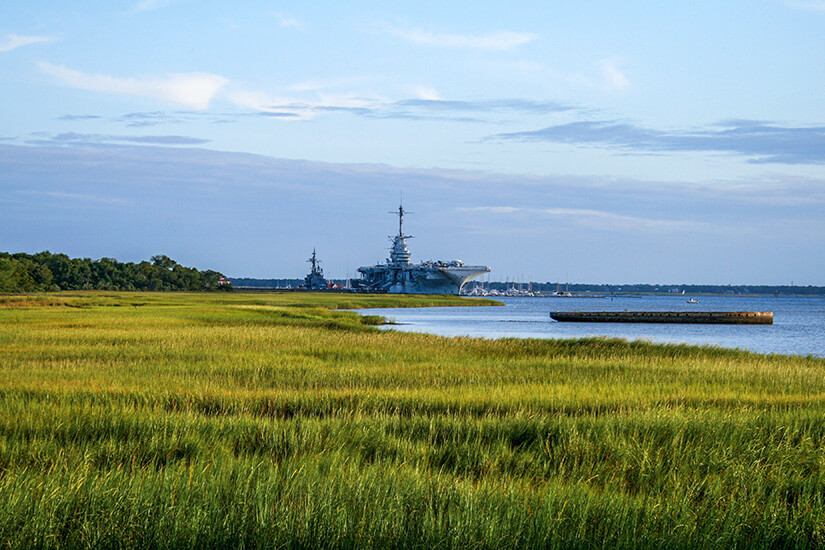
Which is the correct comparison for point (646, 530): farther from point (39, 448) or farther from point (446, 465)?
point (39, 448)

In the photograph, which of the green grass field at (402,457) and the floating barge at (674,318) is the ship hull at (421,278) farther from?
the green grass field at (402,457)

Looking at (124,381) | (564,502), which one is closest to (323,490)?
(564,502)

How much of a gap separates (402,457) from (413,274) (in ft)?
553

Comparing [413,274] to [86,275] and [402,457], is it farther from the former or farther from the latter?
[402,457]

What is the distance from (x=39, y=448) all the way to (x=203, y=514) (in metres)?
3.95

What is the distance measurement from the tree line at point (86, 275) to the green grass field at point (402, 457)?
4472 inches

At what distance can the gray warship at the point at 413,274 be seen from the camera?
7018 inches

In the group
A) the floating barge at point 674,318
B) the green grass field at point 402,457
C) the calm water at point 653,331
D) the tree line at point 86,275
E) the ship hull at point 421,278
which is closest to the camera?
the green grass field at point 402,457

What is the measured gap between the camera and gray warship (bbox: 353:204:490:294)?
178 metres

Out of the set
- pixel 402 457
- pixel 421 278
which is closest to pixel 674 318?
pixel 402 457

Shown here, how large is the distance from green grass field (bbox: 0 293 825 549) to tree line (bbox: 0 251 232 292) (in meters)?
114

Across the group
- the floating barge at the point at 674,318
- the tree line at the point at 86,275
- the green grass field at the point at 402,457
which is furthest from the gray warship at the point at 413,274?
the green grass field at the point at 402,457

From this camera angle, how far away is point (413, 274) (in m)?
178

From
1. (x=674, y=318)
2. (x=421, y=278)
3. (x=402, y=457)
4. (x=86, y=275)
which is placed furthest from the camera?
(x=421, y=278)
